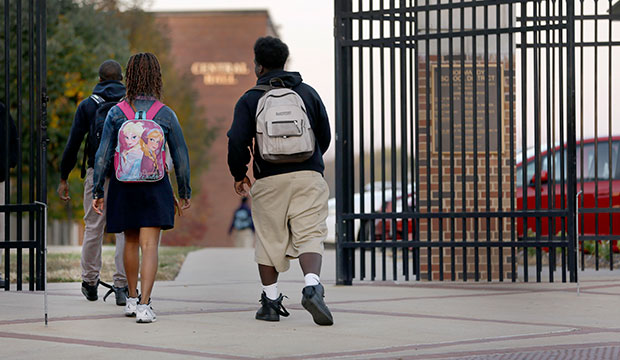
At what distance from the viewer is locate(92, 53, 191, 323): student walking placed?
708 centimetres

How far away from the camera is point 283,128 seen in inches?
276

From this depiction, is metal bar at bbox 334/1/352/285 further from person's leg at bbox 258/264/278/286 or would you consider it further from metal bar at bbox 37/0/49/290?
person's leg at bbox 258/264/278/286

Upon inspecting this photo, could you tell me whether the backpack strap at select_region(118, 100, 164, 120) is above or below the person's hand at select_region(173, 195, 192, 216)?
above

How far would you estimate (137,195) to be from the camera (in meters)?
7.14

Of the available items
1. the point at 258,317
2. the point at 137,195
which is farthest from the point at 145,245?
the point at 258,317

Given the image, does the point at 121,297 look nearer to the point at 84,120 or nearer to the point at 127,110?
the point at 84,120

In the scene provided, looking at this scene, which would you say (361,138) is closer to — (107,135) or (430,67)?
(430,67)

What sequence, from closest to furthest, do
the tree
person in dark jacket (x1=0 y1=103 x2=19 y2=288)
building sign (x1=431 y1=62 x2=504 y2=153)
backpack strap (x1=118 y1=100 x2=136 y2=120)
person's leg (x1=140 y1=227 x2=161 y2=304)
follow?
A: person's leg (x1=140 y1=227 x2=161 y2=304)
backpack strap (x1=118 y1=100 x2=136 y2=120)
person in dark jacket (x1=0 y1=103 x2=19 y2=288)
building sign (x1=431 y1=62 x2=504 y2=153)
the tree

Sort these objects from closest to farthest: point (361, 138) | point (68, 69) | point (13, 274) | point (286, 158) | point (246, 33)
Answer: point (286, 158)
point (361, 138)
point (13, 274)
point (68, 69)
point (246, 33)

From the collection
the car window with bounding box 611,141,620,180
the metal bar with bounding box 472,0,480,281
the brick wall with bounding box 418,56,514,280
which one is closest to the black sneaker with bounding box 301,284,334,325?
the metal bar with bounding box 472,0,480,281

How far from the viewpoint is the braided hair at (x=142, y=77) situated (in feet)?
23.9

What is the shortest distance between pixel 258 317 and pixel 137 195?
3.60 feet

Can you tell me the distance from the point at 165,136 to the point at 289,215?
940mm

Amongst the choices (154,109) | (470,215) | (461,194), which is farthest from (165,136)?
(461,194)
